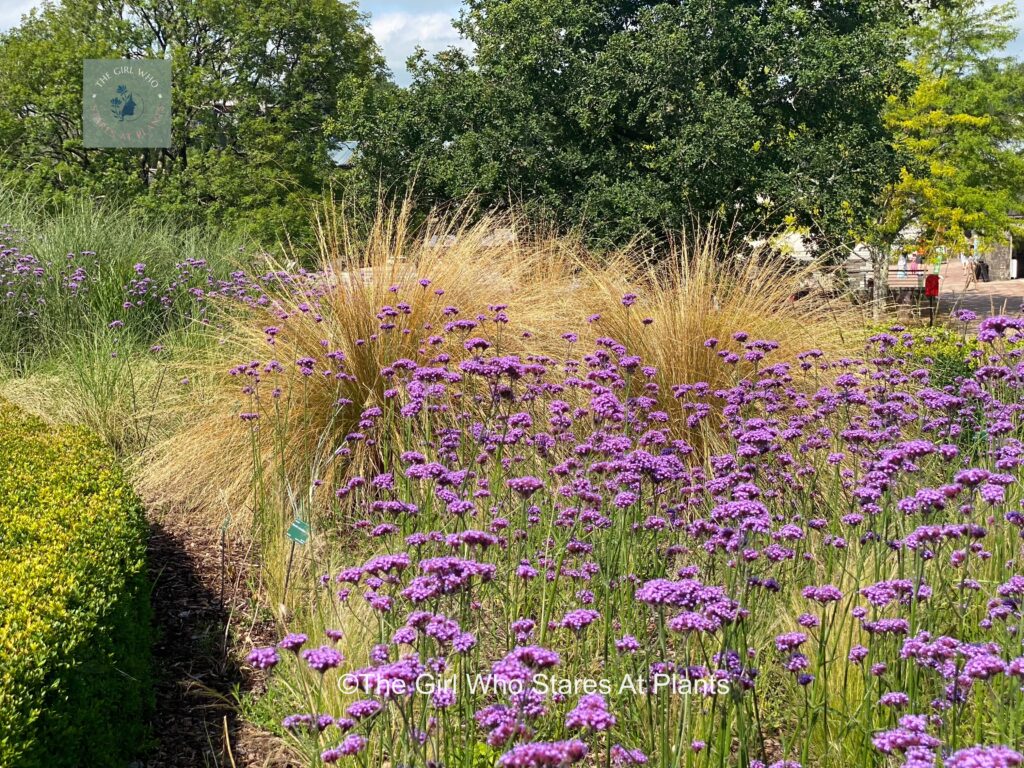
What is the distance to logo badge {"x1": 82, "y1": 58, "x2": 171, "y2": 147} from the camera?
22.1m

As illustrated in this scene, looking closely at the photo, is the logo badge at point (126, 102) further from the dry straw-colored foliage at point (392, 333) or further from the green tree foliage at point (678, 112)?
the dry straw-colored foliage at point (392, 333)

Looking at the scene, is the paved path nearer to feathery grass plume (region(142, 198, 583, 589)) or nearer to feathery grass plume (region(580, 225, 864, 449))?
feathery grass plume (region(580, 225, 864, 449))

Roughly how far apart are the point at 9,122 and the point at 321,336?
805 inches

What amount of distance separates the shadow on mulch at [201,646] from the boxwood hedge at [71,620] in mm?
180

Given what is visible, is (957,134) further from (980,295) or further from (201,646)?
(201,646)

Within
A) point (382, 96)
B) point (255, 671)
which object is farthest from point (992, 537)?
point (382, 96)

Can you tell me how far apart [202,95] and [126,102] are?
5.68ft

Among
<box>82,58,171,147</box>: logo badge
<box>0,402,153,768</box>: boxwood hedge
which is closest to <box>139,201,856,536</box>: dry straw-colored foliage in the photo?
<box>0,402,153,768</box>: boxwood hedge

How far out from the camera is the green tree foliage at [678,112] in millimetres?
12094

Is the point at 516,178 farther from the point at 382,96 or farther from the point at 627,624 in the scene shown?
the point at 627,624

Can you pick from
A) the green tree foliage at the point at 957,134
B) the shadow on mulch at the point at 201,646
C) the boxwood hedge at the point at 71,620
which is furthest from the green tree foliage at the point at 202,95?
the boxwood hedge at the point at 71,620

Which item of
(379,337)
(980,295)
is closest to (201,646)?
(379,337)

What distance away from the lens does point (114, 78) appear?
73.5ft

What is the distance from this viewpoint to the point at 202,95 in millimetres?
23000
